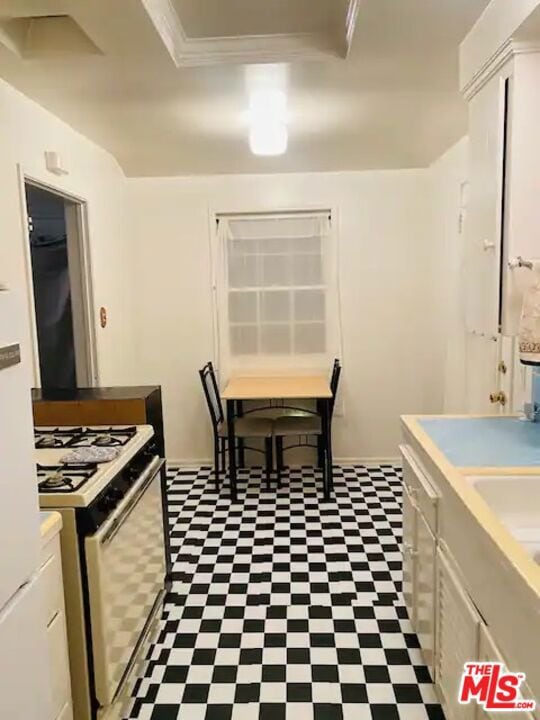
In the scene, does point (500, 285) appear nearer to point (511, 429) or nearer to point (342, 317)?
point (511, 429)

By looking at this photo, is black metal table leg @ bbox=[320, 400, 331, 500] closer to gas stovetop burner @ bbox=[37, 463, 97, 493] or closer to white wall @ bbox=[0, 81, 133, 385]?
white wall @ bbox=[0, 81, 133, 385]

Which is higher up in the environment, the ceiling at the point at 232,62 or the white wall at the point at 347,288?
the ceiling at the point at 232,62

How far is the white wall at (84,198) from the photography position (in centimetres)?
253

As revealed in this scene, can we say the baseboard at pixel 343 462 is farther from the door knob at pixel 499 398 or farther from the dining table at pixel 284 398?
the door knob at pixel 499 398

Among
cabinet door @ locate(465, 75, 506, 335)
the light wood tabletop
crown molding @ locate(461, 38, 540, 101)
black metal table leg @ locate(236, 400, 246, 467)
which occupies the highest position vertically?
crown molding @ locate(461, 38, 540, 101)

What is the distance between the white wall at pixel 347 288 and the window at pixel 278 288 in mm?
120

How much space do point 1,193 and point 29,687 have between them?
1991mm

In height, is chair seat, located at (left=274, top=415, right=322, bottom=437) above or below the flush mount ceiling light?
below

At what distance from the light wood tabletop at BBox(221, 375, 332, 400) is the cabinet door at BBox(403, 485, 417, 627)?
151cm

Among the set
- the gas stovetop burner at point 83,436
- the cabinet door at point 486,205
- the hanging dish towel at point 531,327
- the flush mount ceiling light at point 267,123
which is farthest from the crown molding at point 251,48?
the gas stovetop burner at point 83,436

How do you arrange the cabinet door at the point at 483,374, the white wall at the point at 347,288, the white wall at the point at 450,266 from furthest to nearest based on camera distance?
the white wall at the point at 347,288 → the white wall at the point at 450,266 → the cabinet door at the point at 483,374

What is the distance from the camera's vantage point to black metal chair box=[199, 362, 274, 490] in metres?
4.06

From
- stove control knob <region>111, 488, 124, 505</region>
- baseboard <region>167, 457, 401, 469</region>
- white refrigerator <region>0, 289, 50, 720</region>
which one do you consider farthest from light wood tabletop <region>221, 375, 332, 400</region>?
white refrigerator <region>0, 289, 50, 720</region>

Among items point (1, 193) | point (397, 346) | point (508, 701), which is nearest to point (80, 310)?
point (1, 193)
